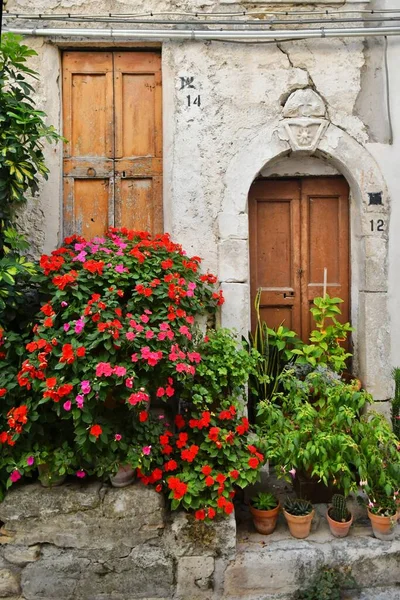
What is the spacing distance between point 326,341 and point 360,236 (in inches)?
34.2

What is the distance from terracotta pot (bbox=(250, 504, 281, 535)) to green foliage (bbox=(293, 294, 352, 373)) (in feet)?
3.49

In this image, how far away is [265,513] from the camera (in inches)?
111

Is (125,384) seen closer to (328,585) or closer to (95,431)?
(95,431)

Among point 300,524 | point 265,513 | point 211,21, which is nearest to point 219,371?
point 265,513

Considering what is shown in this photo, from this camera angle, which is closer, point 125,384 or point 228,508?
point 125,384

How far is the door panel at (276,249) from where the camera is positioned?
373 centimetres

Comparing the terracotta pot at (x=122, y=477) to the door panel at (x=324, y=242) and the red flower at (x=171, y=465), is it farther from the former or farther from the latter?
the door panel at (x=324, y=242)

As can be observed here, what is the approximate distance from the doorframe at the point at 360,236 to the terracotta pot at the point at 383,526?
95 centimetres

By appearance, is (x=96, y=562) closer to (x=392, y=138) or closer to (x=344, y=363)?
(x=344, y=363)

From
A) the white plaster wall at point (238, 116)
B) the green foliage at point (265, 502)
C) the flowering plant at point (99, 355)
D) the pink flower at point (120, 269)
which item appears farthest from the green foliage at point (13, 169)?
the green foliage at point (265, 502)

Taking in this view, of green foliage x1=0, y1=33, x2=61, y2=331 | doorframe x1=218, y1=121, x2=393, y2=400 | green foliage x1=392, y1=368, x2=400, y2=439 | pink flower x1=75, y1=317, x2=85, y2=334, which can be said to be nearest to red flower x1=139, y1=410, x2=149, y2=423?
pink flower x1=75, y1=317, x2=85, y2=334

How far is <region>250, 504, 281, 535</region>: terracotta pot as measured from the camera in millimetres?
2820

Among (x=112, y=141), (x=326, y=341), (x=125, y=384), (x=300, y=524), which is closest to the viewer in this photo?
(x=125, y=384)

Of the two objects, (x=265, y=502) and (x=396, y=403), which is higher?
(x=396, y=403)
